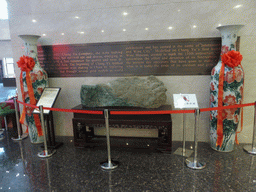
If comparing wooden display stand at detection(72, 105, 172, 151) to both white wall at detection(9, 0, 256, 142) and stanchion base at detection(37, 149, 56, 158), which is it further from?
white wall at detection(9, 0, 256, 142)

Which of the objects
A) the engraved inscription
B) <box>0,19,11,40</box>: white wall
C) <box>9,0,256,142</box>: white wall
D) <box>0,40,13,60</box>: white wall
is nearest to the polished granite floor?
<box>9,0,256,142</box>: white wall

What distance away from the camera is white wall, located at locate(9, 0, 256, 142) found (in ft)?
10.1

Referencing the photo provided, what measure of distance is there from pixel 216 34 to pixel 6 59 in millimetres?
12663

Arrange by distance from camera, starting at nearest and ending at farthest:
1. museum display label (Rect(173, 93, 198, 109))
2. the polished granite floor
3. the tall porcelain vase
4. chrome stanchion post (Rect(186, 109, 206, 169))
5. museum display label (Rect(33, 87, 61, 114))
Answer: the polished granite floor
chrome stanchion post (Rect(186, 109, 206, 169))
museum display label (Rect(173, 93, 198, 109))
museum display label (Rect(33, 87, 61, 114))
the tall porcelain vase

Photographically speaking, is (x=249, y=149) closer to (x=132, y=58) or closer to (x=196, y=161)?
(x=196, y=161)

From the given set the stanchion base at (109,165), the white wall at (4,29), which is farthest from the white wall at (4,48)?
the stanchion base at (109,165)

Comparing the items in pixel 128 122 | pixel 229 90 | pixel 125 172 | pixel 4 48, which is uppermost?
pixel 4 48

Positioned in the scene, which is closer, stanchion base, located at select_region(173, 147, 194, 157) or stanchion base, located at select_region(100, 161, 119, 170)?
stanchion base, located at select_region(100, 161, 119, 170)

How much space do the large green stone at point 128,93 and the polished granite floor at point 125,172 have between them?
0.80m

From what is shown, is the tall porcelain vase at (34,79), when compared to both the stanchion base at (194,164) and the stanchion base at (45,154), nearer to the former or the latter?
the stanchion base at (45,154)

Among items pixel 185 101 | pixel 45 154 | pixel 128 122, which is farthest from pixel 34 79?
pixel 185 101

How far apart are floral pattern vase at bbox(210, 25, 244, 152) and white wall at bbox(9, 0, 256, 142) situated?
363 millimetres

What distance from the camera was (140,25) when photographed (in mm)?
3320

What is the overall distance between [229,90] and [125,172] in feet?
6.23
